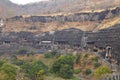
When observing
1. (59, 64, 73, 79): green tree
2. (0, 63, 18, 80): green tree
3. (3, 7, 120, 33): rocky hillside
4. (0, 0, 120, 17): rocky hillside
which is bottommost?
(59, 64, 73, 79): green tree

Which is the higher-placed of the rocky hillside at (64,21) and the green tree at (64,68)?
the rocky hillside at (64,21)

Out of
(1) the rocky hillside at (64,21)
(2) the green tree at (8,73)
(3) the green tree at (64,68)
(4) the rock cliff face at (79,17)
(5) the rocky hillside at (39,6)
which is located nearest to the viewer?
(2) the green tree at (8,73)

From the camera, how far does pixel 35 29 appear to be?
10419 cm

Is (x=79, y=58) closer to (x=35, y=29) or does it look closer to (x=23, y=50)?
(x=23, y=50)

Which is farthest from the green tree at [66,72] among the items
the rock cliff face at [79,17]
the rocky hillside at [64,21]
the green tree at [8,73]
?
the rock cliff face at [79,17]

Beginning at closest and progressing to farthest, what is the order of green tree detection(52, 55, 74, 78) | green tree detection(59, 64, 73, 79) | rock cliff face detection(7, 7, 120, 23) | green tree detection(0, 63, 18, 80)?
green tree detection(0, 63, 18, 80), green tree detection(59, 64, 73, 79), green tree detection(52, 55, 74, 78), rock cliff face detection(7, 7, 120, 23)

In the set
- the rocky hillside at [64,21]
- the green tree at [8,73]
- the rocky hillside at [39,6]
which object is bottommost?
the green tree at [8,73]

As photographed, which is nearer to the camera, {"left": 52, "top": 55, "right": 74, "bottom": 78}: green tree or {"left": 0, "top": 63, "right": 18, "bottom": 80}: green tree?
{"left": 0, "top": 63, "right": 18, "bottom": 80}: green tree

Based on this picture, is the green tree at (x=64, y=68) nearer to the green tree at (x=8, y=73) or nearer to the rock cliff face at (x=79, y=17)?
the green tree at (x=8, y=73)

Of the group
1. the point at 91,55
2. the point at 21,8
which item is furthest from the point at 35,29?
the point at 21,8

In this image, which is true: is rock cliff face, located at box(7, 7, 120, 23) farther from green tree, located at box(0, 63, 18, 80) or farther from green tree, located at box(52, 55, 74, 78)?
green tree, located at box(0, 63, 18, 80)

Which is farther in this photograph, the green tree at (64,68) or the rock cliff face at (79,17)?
the rock cliff face at (79,17)

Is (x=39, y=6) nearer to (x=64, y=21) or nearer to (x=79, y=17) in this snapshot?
(x=64, y=21)

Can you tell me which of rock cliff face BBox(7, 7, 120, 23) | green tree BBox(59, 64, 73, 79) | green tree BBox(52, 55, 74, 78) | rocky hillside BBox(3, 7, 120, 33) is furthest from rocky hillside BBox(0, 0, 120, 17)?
green tree BBox(59, 64, 73, 79)
